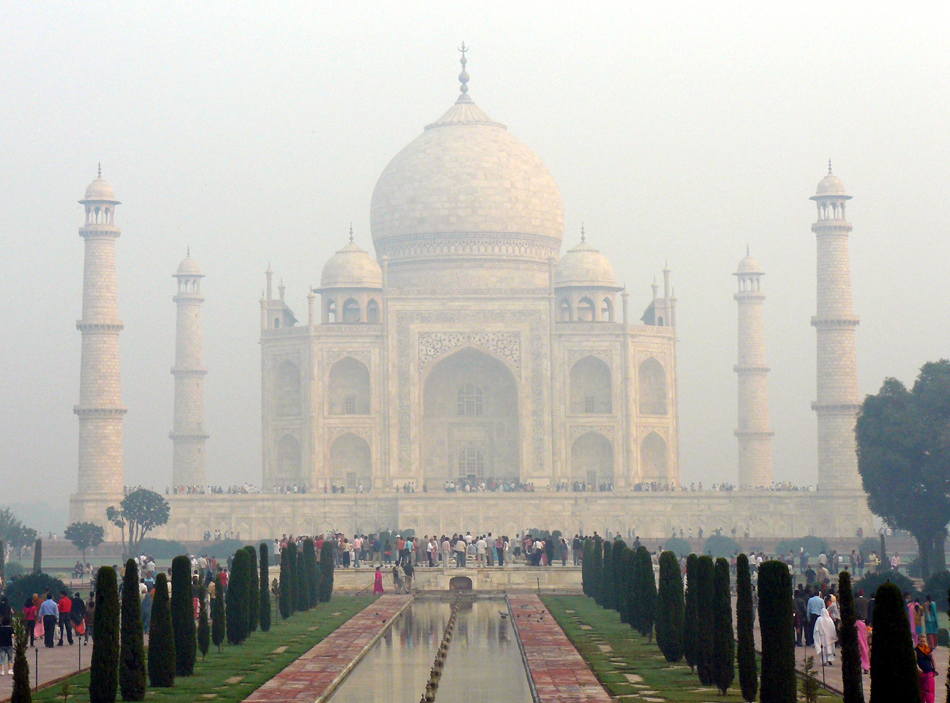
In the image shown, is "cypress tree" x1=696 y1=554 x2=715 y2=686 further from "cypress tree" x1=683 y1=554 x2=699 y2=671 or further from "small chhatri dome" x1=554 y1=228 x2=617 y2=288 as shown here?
"small chhatri dome" x1=554 y1=228 x2=617 y2=288

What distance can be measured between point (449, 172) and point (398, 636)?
96.0 feet

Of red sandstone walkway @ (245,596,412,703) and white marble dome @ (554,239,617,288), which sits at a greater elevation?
white marble dome @ (554,239,617,288)

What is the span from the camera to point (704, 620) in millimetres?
15133

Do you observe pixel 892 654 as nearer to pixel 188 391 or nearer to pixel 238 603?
pixel 238 603

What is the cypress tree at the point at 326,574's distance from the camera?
85.8 feet

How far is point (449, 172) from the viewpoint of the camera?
47906 millimetres

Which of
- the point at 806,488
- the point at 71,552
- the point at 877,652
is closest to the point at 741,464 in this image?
the point at 806,488

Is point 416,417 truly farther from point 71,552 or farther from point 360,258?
point 71,552

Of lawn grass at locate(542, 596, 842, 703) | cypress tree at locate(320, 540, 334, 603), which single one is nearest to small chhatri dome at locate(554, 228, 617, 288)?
cypress tree at locate(320, 540, 334, 603)

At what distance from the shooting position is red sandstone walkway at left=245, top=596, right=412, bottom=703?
1401 centimetres

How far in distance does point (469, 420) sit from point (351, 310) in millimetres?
4482

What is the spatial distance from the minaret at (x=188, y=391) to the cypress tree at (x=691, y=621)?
109 ft

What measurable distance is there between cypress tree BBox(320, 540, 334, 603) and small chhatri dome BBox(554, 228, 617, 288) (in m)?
21.0

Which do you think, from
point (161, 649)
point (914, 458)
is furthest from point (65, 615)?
point (914, 458)
